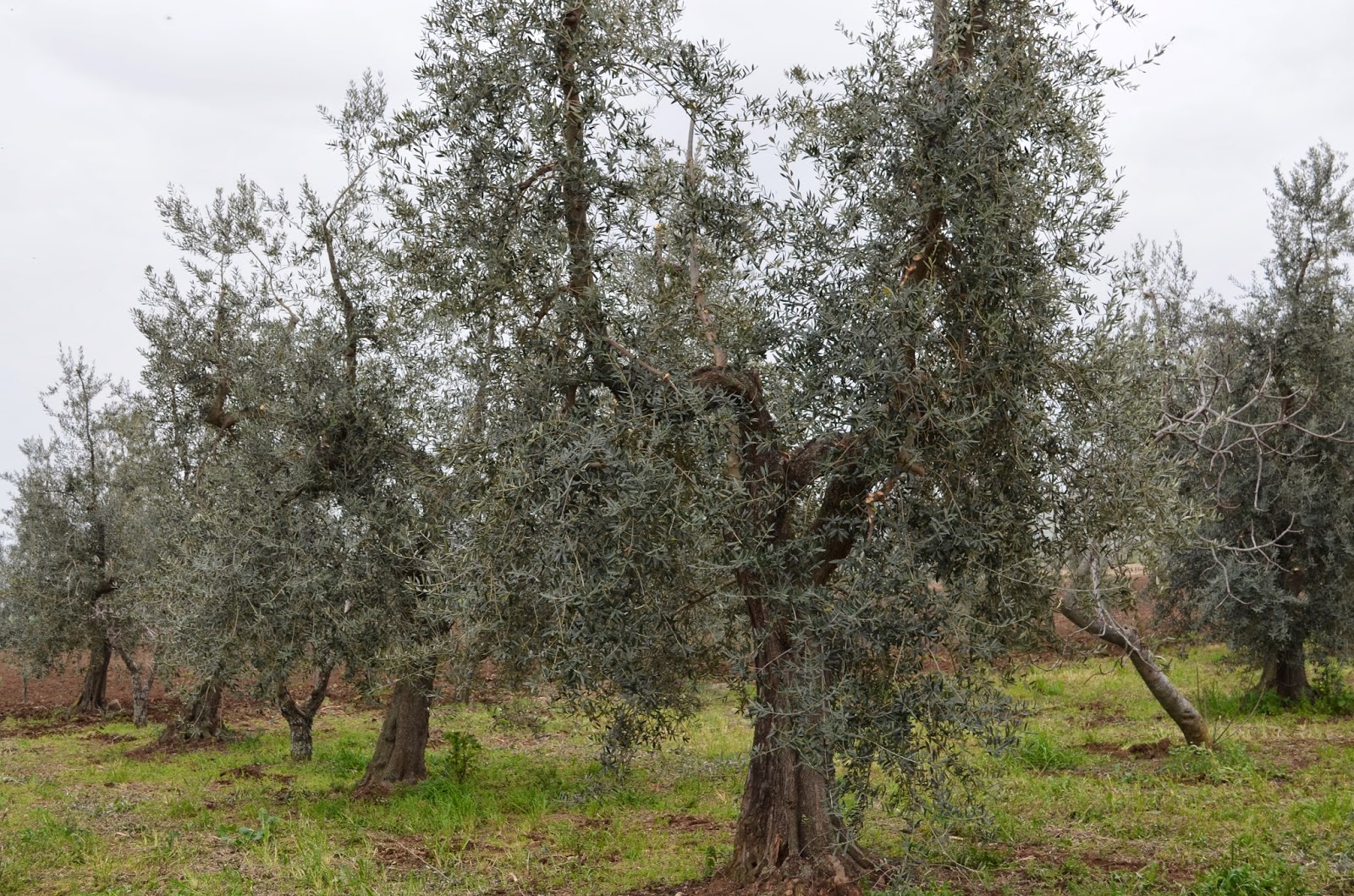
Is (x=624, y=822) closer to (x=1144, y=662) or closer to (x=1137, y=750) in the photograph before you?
(x=1144, y=662)

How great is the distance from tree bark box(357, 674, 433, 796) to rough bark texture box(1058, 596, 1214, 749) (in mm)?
9387

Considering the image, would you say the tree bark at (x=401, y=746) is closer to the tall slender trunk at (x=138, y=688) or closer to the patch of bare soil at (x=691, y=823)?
the patch of bare soil at (x=691, y=823)

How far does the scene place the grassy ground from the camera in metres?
9.98

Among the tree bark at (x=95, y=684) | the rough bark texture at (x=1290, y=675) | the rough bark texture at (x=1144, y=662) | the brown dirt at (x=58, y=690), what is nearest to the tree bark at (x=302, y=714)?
the rough bark texture at (x=1144, y=662)

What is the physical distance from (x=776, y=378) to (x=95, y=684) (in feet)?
87.4

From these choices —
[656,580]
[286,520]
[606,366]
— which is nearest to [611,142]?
[606,366]

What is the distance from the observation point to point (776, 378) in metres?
9.51

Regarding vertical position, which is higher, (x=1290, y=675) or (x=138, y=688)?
(x=1290, y=675)

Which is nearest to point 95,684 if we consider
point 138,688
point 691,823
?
point 138,688

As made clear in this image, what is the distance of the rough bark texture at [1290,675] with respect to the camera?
20.0m

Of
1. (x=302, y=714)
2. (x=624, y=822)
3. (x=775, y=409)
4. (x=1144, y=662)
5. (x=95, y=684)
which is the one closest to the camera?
(x=775, y=409)

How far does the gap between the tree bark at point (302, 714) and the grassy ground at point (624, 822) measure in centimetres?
43

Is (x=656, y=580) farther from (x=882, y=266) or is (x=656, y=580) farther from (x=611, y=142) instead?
(x=611, y=142)

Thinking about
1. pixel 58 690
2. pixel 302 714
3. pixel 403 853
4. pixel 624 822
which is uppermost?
pixel 302 714
